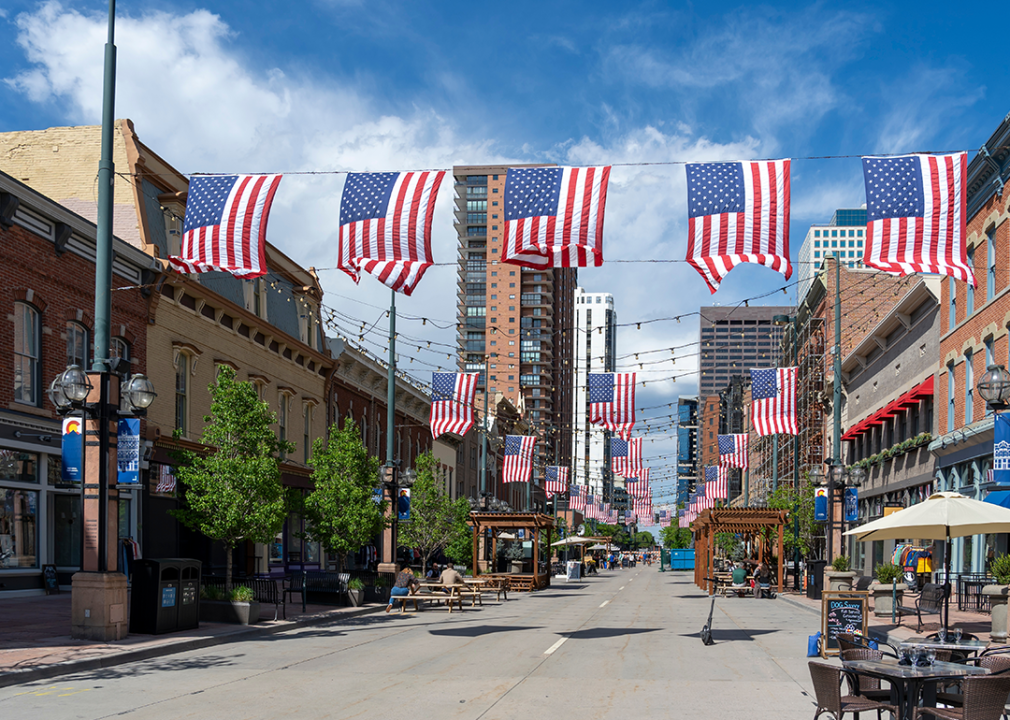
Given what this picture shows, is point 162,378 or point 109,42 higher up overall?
point 109,42

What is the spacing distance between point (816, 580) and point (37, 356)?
86.2ft

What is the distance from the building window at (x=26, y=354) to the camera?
2534 cm

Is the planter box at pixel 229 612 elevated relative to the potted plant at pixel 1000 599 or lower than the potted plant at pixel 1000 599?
lower

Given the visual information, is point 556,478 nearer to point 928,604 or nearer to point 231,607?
point 928,604

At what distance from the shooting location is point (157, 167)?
32062 millimetres

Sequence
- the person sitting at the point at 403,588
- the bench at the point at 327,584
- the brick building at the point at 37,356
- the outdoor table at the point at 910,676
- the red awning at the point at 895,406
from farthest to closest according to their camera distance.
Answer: the red awning at the point at 895,406, the bench at the point at 327,584, the person sitting at the point at 403,588, the brick building at the point at 37,356, the outdoor table at the point at 910,676

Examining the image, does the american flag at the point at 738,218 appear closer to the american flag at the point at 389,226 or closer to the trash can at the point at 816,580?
the american flag at the point at 389,226

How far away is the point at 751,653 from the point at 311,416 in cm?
3057

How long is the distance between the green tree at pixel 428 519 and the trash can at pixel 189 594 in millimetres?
22405

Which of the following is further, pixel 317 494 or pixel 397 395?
pixel 397 395

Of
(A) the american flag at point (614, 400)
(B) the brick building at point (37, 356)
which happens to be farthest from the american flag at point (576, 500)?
(B) the brick building at point (37, 356)

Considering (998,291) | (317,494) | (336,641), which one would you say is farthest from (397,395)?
(336,641)

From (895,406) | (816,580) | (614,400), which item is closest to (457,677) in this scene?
(816,580)

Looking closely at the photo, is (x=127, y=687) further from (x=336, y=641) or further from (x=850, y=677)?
(x=850, y=677)
